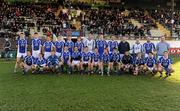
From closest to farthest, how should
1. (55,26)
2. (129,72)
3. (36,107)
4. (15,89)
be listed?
1. (36,107)
2. (15,89)
3. (129,72)
4. (55,26)

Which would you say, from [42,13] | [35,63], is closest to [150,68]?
[35,63]

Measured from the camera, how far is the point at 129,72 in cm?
1628

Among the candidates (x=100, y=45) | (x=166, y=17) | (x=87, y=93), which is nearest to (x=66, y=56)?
(x=100, y=45)

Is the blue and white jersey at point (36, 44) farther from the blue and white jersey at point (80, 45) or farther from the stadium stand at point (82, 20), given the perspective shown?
the stadium stand at point (82, 20)

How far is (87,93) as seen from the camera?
1180cm

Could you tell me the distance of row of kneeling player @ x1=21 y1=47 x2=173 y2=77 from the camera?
15.6m

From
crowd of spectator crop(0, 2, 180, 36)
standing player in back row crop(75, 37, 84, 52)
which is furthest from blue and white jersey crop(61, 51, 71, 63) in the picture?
crowd of spectator crop(0, 2, 180, 36)

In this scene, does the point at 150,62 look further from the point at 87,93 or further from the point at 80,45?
the point at 87,93

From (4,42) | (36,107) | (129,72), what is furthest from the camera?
(4,42)

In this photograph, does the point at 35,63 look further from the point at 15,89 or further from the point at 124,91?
the point at 124,91

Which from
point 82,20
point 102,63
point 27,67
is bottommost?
point 27,67

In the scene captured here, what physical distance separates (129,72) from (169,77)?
5.34ft

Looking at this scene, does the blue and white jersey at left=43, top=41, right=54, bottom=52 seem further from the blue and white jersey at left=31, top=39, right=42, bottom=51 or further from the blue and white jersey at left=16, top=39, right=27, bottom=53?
the blue and white jersey at left=16, top=39, right=27, bottom=53

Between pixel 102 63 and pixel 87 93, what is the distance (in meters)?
4.07
